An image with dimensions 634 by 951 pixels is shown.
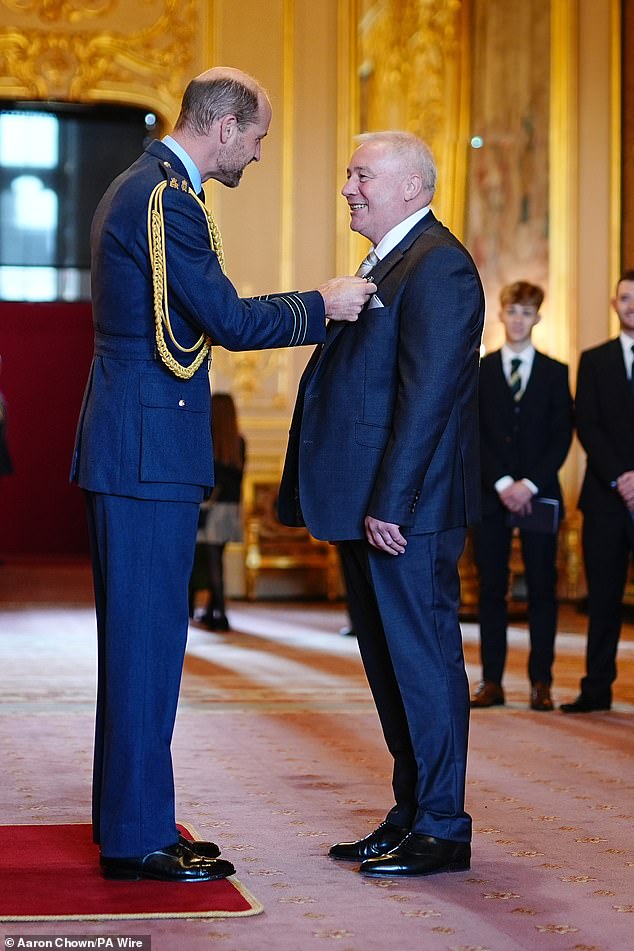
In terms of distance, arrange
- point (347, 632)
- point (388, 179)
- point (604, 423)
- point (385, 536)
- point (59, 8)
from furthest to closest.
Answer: point (59, 8)
point (347, 632)
point (604, 423)
point (388, 179)
point (385, 536)

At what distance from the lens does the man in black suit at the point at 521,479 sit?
→ 5250 mm

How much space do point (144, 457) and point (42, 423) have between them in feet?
36.9

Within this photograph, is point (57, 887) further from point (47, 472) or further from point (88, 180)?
point (47, 472)

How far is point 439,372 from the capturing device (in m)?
2.90

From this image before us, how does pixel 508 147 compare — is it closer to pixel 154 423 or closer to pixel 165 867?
pixel 154 423

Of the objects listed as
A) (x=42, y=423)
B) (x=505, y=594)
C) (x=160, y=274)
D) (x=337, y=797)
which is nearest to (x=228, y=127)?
(x=160, y=274)

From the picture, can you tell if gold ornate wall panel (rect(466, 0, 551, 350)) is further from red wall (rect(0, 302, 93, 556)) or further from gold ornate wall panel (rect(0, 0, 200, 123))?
red wall (rect(0, 302, 93, 556))

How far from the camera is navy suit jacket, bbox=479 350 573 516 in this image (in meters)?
5.31

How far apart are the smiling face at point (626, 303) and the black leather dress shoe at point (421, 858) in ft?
8.82

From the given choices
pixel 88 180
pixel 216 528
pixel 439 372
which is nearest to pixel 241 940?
pixel 439 372

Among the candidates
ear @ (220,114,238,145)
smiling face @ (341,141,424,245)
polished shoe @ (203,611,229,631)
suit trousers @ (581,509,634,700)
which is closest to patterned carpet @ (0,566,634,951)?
suit trousers @ (581,509,634,700)

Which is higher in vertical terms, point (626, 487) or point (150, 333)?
point (150, 333)

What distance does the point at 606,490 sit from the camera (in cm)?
518

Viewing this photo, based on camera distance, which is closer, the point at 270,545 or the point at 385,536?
the point at 385,536
